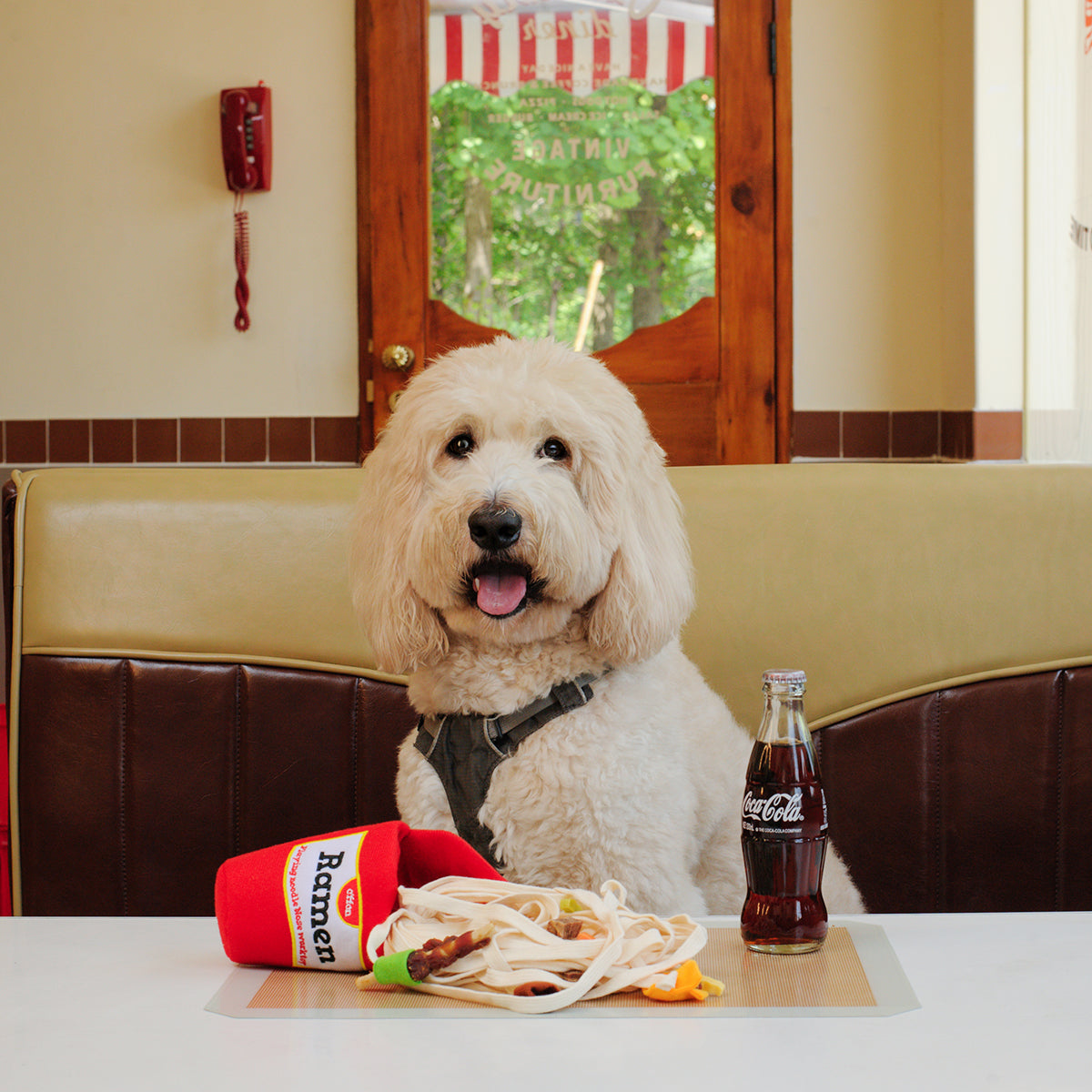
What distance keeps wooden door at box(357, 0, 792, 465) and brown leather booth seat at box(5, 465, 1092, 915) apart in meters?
1.38

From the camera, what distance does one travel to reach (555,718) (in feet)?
4.12

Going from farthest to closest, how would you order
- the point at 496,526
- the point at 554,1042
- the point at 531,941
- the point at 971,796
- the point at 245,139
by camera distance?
the point at 245,139, the point at 971,796, the point at 496,526, the point at 531,941, the point at 554,1042

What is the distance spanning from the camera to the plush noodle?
27.3 inches

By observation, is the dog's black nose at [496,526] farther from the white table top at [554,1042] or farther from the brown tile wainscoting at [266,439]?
the brown tile wainscoting at [266,439]

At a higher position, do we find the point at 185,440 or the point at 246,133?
the point at 246,133

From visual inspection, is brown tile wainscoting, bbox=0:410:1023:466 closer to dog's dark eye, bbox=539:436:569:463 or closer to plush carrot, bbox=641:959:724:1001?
dog's dark eye, bbox=539:436:569:463

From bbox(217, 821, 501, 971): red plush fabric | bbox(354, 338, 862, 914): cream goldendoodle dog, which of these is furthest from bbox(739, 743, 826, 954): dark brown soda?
bbox(354, 338, 862, 914): cream goldendoodle dog

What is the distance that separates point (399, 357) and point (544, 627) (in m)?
1.88

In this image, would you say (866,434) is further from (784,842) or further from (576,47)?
(784,842)

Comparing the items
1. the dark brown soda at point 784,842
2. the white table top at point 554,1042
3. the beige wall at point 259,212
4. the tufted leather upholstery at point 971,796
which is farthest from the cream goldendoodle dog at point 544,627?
the beige wall at point 259,212

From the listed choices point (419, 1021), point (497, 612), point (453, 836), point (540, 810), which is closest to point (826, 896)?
point (540, 810)

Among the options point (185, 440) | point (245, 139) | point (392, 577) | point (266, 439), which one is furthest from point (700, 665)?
point (245, 139)

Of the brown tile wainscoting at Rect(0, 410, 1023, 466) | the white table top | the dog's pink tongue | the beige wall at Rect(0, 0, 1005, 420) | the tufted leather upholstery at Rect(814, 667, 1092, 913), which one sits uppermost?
the beige wall at Rect(0, 0, 1005, 420)

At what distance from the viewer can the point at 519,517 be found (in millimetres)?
1194
